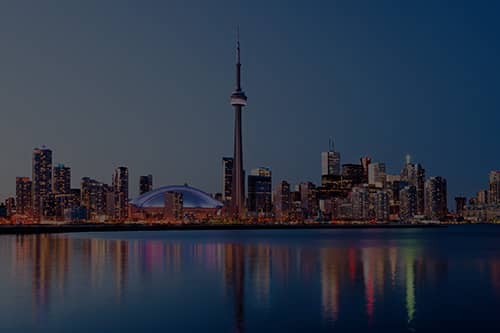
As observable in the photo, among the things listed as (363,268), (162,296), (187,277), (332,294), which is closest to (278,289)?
(332,294)

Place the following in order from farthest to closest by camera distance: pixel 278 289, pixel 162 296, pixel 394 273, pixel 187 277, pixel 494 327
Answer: pixel 394 273 < pixel 187 277 < pixel 278 289 < pixel 162 296 < pixel 494 327

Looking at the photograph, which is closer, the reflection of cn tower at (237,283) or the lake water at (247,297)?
the lake water at (247,297)

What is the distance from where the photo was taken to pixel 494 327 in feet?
76.5

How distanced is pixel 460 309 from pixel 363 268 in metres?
21.3

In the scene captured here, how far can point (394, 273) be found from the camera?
44750 mm

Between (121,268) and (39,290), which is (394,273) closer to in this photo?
(121,268)

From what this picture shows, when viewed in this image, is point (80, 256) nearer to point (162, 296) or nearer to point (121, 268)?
point (121, 268)

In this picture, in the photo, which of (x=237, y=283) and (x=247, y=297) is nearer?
(x=247, y=297)

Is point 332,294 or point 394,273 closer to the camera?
point 332,294

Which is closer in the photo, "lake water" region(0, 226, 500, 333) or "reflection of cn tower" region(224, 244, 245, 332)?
"lake water" region(0, 226, 500, 333)

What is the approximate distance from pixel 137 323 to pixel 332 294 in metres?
12.0

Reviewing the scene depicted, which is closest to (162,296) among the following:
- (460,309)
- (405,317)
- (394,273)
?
(405,317)

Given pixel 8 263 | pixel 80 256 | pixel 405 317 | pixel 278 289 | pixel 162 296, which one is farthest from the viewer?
pixel 80 256

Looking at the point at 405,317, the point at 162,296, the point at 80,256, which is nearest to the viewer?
the point at 405,317
